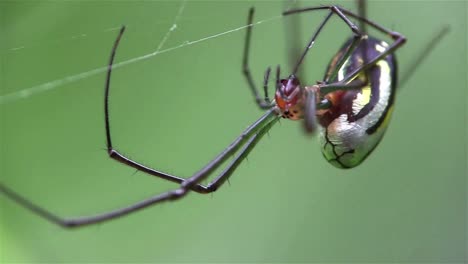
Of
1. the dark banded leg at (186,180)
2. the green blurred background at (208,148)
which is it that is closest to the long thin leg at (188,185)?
the dark banded leg at (186,180)

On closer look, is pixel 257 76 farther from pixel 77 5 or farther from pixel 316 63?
pixel 77 5

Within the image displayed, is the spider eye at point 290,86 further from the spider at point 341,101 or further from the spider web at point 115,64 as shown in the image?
the spider web at point 115,64

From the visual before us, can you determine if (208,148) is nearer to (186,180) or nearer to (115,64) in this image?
(115,64)

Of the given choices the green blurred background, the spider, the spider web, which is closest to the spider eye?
the spider

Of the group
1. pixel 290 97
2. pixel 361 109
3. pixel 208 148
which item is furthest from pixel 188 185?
pixel 208 148

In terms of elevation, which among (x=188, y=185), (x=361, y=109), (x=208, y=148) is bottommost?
(x=208, y=148)

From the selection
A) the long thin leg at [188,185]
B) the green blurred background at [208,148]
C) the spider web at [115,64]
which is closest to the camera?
the long thin leg at [188,185]

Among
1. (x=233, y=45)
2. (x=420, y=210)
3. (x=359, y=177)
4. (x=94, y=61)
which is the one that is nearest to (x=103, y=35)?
(x=94, y=61)
